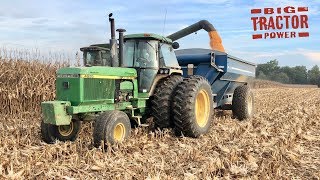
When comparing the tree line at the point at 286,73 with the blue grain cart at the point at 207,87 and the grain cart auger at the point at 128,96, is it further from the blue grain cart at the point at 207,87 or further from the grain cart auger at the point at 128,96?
the grain cart auger at the point at 128,96

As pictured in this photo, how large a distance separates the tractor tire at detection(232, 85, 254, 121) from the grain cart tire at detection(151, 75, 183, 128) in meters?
3.24

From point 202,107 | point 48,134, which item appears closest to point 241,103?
point 202,107

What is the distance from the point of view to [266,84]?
1732 inches

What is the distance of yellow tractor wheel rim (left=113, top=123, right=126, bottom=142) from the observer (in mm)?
5889

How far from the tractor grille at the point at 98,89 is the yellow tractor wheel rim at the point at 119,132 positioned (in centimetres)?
66

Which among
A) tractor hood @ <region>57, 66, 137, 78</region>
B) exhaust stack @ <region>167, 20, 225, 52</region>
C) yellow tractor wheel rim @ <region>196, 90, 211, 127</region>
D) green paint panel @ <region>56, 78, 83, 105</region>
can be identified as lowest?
yellow tractor wheel rim @ <region>196, 90, 211, 127</region>

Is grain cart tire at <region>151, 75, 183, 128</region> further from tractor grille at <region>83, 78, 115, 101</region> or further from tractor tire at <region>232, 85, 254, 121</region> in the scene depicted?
tractor tire at <region>232, 85, 254, 121</region>

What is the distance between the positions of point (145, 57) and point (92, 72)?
1172 mm

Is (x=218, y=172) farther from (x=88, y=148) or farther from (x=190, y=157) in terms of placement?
(x=88, y=148)

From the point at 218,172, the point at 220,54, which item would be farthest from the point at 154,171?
the point at 220,54

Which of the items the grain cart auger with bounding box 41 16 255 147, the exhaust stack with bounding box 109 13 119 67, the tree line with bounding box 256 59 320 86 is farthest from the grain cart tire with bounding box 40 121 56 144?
the tree line with bounding box 256 59 320 86

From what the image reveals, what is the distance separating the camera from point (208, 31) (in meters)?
12.7

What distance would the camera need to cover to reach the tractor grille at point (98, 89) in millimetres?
6078

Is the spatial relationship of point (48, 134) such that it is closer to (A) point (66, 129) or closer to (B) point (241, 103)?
(A) point (66, 129)
